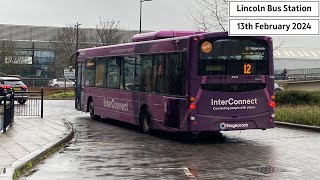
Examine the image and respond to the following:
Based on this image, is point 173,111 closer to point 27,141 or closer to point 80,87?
point 27,141

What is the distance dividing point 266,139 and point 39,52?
7492 cm

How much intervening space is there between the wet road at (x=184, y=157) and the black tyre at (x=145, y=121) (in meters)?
0.29

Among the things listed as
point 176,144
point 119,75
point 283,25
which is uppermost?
point 283,25

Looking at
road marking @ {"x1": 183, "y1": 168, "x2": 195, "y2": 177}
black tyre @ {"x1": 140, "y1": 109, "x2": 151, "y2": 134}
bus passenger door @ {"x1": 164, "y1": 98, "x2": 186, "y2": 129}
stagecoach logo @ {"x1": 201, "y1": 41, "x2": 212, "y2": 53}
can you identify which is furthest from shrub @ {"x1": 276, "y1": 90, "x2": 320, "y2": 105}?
road marking @ {"x1": 183, "y1": 168, "x2": 195, "y2": 177}

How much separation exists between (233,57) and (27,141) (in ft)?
20.0

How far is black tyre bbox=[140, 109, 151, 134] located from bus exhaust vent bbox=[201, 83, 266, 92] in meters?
3.17

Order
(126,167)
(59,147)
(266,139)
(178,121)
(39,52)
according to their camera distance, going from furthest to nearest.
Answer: (39,52) < (266,139) < (178,121) < (59,147) < (126,167)

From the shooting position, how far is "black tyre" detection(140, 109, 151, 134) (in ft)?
57.4

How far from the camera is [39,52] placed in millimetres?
Answer: 87500

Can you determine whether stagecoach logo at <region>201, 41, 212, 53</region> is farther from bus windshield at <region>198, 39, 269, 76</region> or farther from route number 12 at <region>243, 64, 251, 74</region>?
route number 12 at <region>243, 64, 251, 74</region>

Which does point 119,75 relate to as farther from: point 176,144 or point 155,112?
point 176,144

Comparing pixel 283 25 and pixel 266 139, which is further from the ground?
pixel 283 25

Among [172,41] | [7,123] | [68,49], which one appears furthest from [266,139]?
[68,49]

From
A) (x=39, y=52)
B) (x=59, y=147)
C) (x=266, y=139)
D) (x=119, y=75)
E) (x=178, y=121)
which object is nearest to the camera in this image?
(x=59, y=147)
